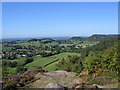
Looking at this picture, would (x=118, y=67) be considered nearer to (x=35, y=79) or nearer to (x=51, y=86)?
(x=51, y=86)

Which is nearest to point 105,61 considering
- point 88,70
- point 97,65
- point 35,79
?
point 97,65

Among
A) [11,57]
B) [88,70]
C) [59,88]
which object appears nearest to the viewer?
[59,88]

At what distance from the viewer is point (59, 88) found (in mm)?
3635

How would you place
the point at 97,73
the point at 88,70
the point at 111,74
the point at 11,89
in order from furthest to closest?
the point at 88,70 → the point at 97,73 → the point at 111,74 → the point at 11,89

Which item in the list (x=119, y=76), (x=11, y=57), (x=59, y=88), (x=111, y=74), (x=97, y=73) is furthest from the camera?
(x=11, y=57)

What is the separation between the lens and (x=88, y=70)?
5.60 m

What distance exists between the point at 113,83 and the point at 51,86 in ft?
5.62

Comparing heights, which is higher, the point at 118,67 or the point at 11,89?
the point at 118,67

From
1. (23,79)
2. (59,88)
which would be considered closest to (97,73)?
(59,88)

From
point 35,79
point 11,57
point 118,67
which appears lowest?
point 11,57

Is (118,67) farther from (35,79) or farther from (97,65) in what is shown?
(35,79)

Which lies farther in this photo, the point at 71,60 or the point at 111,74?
the point at 71,60

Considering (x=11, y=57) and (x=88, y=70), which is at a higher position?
(x=88, y=70)

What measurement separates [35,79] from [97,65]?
2313mm
